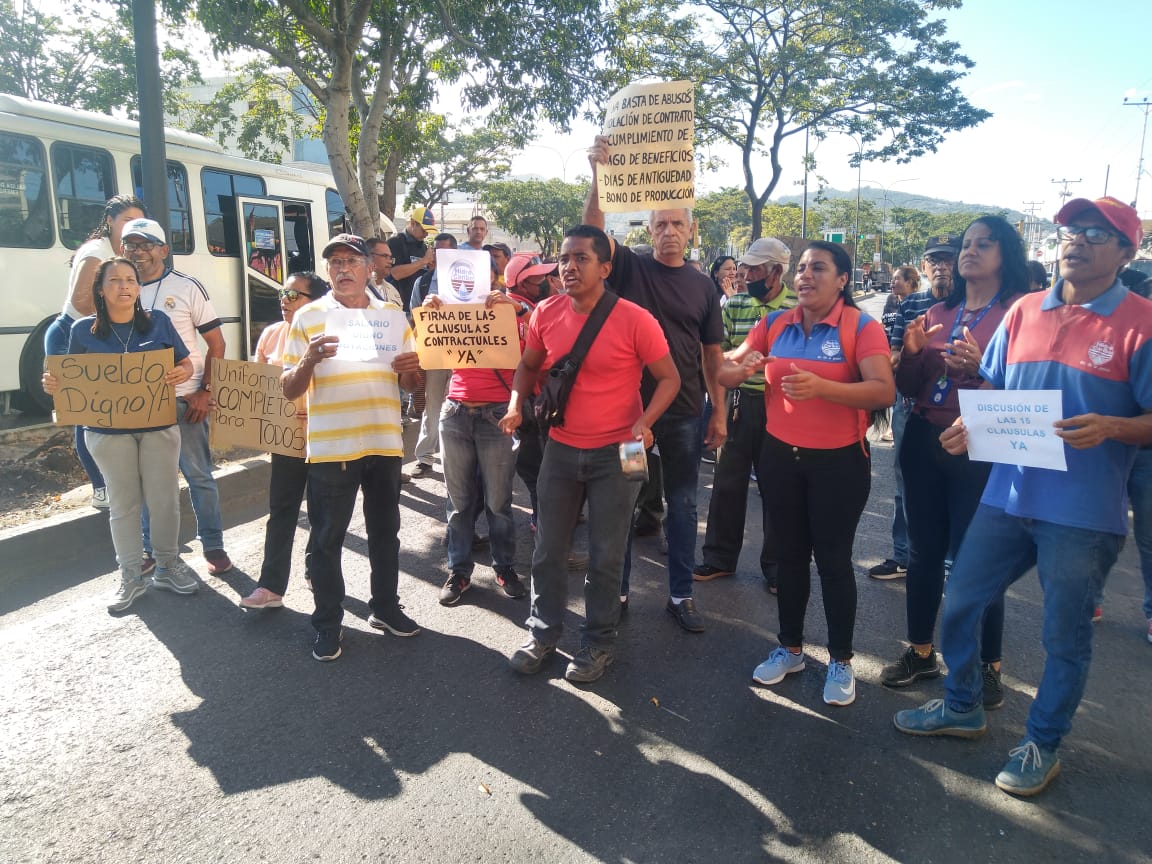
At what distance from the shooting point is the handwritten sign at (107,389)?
390 centimetres

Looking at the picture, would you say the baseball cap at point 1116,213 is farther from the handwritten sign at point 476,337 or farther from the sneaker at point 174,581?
the sneaker at point 174,581

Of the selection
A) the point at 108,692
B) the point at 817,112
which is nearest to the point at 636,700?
the point at 108,692

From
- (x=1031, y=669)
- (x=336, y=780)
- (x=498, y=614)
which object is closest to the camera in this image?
(x=336, y=780)

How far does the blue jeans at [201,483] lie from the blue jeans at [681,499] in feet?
8.96

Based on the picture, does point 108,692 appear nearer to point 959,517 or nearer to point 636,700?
point 636,700

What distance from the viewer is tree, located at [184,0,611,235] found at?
29.0ft

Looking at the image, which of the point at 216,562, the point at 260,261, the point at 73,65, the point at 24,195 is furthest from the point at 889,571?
the point at 73,65

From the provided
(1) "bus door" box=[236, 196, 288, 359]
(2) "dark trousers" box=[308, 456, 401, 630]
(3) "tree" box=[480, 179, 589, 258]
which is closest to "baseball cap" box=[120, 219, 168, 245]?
(2) "dark trousers" box=[308, 456, 401, 630]

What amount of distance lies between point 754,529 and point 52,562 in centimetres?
479

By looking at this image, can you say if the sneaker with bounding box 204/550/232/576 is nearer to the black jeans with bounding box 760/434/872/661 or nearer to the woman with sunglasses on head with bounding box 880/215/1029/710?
the black jeans with bounding box 760/434/872/661

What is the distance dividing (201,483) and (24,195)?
5482 mm

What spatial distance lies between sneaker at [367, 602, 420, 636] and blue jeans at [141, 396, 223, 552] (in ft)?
4.63

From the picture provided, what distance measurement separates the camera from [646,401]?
3938mm

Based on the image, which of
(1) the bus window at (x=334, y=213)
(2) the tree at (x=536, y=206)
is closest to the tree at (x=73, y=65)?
(1) the bus window at (x=334, y=213)
